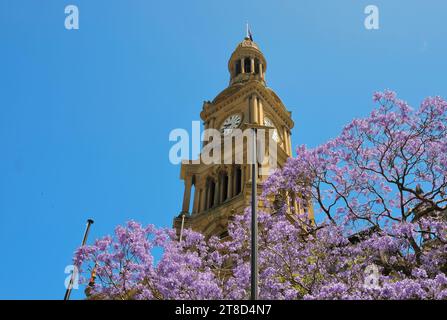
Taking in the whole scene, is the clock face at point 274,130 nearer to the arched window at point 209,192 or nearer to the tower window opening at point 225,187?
the tower window opening at point 225,187

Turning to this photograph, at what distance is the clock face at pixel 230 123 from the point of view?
41.8 m

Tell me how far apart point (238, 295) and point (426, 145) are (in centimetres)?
822

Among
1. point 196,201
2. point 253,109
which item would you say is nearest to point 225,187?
point 196,201

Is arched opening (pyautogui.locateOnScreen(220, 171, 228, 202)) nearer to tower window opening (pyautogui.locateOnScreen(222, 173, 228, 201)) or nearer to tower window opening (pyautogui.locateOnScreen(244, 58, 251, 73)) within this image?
tower window opening (pyautogui.locateOnScreen(222, 173, 228, 201))

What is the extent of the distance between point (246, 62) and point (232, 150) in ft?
50.7

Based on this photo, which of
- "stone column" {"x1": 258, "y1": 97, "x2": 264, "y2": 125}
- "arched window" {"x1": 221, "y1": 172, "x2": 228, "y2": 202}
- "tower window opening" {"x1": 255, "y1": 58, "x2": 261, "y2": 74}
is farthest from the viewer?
"tower window opening" {"x1": 255, "y1": 58, "x2": 261, "y2": 74}

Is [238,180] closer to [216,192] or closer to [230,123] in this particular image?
[216,192]

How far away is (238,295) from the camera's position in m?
14.8

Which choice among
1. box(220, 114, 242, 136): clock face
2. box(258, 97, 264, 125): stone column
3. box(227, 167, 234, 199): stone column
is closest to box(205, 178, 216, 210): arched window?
box(227, 167, 234, 199): stone column

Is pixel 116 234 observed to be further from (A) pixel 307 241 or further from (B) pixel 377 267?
(B) pixel 377 267

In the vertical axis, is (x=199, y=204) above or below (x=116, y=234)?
above

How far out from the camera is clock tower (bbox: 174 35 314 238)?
114 feet

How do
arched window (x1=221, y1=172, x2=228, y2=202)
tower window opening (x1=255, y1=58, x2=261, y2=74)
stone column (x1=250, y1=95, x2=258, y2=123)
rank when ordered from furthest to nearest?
tower window opening (x1=255, y1=58, x2=261, y2=74) → stone column (x1=250, y1=95, x2=258, y2=123) → arched window (x1=221, y1=172, x2=228, y2=202)
